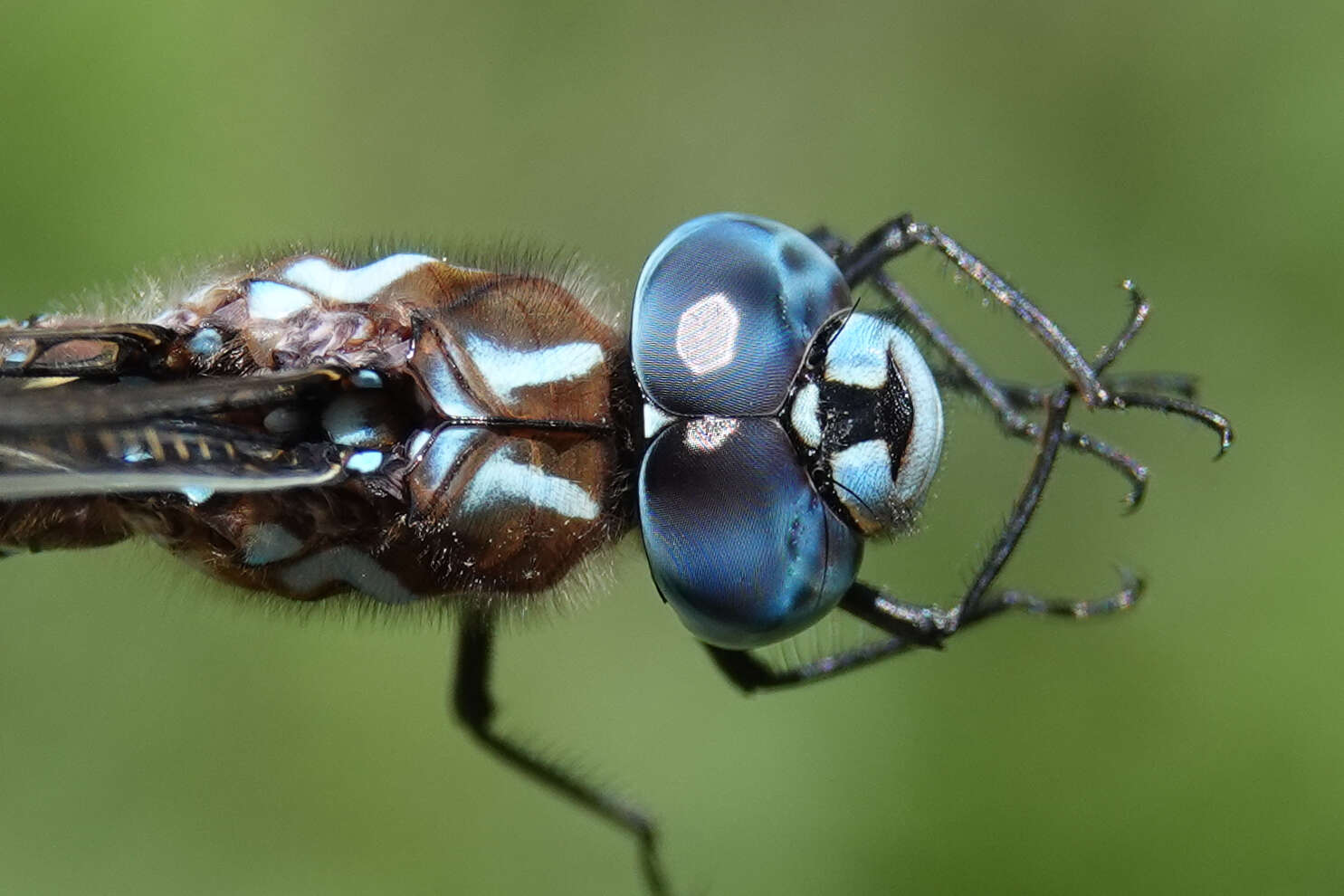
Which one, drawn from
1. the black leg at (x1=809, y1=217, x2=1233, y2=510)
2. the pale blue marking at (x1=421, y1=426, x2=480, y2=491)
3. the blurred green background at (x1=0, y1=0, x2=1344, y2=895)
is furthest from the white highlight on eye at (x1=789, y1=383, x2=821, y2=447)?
the blurred green background at (x1=0, y1=0, x2=1344, y2=895)

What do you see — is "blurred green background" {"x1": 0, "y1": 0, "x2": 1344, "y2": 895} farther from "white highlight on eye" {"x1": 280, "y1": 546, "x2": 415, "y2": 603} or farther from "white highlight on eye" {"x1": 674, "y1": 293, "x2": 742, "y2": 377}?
"white highlight on eye" {"x1": 674, "y1": 293, "x2": 742, "y2": 377}

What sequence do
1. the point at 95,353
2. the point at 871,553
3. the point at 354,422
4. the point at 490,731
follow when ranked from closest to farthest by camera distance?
the point at 354,422 → the point at 95,353 → the point at 490,731 → the point at 871,553

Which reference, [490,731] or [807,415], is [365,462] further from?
[490,731]

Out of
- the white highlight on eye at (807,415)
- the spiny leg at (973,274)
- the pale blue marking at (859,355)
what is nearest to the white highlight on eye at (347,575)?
the white highlight on eye at (807,415)

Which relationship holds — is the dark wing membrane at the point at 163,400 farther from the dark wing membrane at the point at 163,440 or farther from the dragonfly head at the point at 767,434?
the dragonfly head at the point at 767,434

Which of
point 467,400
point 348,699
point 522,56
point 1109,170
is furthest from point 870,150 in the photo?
point 467,400

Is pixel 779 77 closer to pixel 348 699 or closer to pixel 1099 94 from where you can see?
pixel 1099 94

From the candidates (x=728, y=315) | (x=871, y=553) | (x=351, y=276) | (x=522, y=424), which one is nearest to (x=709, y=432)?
(x=728, y=315)
